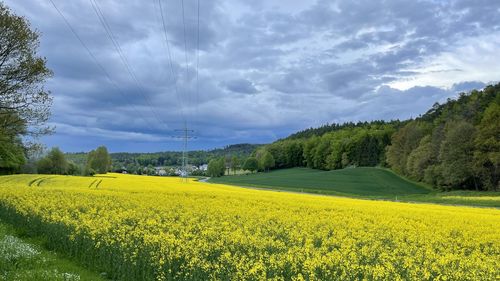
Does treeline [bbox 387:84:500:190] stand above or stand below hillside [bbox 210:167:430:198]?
above

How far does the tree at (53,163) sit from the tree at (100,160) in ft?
71.2

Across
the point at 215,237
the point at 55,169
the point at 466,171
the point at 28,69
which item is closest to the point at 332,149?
the point at 466,171

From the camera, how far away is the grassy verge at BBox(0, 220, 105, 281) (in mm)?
9621

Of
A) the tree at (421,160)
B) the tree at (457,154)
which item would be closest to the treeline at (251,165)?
the tree at (421,160)

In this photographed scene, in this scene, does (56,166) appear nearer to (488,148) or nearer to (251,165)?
(251,165)

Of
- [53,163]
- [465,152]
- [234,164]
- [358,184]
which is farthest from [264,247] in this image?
[234,164]

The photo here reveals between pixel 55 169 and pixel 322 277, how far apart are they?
106369mm

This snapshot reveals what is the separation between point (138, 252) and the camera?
36.6 ft

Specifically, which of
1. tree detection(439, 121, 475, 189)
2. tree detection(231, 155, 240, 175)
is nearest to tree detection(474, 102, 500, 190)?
tree detection(439, 121, 475, 189)

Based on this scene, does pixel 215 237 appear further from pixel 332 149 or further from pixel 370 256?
pixel 332 149

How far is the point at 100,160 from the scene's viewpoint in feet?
422

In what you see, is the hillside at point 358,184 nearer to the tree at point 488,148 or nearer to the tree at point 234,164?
the tree at point 488,148

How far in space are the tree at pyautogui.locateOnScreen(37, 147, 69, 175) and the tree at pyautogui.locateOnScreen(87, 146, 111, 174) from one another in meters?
21.7

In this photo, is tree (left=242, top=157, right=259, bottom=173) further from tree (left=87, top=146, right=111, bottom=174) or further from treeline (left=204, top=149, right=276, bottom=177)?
tree (left=87, top=146, right=111, bottom=174)
